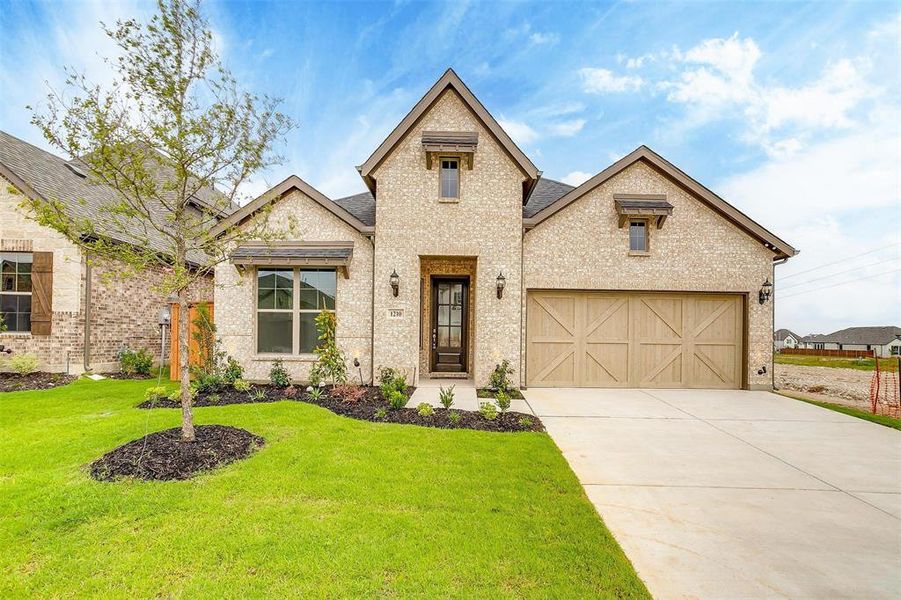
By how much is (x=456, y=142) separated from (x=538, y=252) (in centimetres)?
317

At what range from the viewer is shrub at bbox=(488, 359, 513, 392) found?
860 centimetres

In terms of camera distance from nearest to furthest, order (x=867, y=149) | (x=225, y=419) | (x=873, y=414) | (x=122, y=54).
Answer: (x=122, y=54), (x=225, y=419), (x=873, y=414), (x=867, y=149)

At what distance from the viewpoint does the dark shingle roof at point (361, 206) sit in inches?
386

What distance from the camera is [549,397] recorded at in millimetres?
8375

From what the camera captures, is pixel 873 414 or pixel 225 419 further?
pixel 873 414

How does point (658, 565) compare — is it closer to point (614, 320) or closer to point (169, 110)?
point (169, 110)

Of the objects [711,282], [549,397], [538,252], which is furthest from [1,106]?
[711,282]

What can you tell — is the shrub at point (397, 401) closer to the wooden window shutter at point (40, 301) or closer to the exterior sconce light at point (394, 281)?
the exterior sconce light at point (394, 281)

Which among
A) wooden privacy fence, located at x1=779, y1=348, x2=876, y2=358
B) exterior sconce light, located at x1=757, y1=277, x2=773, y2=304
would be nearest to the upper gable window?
exterior sconce light, located at x1=757, y1=277, x2=773, y2=304

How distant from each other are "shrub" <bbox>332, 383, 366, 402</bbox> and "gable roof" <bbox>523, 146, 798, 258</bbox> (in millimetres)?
5285

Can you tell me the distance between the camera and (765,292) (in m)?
9.29

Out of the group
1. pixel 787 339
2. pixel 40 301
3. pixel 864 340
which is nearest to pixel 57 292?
pixel 40 301

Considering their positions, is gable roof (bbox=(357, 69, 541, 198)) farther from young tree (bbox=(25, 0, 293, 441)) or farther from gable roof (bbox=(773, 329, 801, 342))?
gable roof (bbox=(773, 329, 801, 342))

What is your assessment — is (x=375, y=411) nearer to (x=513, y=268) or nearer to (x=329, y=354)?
(x=329, y=354)
